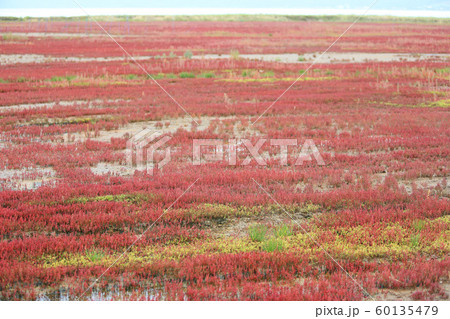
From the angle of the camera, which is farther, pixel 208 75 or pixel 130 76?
pixel 208 75

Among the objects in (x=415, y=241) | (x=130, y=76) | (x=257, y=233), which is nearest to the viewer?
(x=415, y=241)

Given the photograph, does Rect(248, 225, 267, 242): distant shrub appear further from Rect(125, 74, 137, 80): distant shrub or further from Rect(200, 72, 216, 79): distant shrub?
Rect(200, 72, 216, 79): distant shrub

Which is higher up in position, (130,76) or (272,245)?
(130,76)

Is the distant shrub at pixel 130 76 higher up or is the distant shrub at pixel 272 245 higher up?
the distant shrub at pixel 130 76

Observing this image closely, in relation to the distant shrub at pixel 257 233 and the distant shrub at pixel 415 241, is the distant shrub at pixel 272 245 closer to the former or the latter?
the distant shrub at pixel 257 233

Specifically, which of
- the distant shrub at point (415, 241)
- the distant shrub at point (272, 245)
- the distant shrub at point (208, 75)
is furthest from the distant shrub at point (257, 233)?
the distant shrub at point (208, 75)

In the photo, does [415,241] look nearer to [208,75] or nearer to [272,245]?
[272,245]

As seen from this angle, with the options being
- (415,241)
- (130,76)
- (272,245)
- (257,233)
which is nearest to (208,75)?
(130,76)

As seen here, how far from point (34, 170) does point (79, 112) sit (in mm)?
8014

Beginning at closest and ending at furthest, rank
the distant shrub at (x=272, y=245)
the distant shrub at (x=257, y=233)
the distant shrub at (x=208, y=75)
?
1. the distant shrub at (x=272, y=245)
2. the distant shrub at (x=257, y=233)
3. the distant shrub at (x=208, y=75)

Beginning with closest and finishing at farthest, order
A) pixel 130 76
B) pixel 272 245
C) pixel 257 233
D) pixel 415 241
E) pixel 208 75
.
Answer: pixel 272 245 → pixel 415 241 → pixel 257 233 → pixel 130 76 → pixel 208 75

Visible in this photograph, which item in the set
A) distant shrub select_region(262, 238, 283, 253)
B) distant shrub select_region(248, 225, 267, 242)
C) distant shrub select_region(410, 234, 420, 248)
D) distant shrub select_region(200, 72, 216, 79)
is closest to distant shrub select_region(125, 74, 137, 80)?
distant shrub select_region(200, 72, 216, 79)

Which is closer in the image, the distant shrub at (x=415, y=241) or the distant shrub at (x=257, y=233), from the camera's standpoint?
the distant shrub at (x=415, y=241)

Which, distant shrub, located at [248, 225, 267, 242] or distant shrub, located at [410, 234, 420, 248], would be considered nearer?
distant shrub, located at [410, 234, 420, 248]
